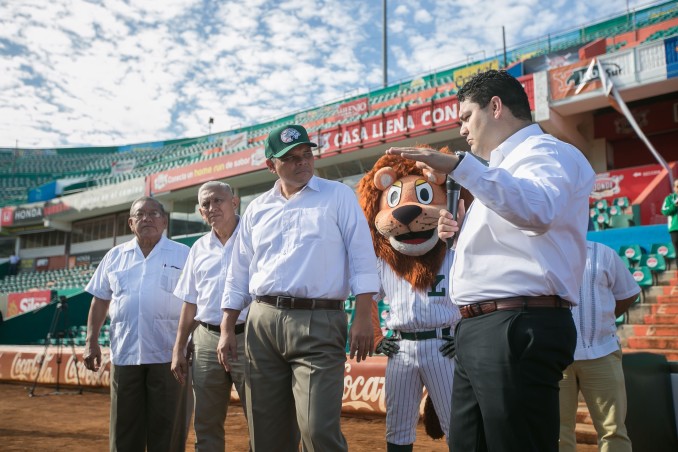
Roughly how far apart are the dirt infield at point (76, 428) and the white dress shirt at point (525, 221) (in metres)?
3.15

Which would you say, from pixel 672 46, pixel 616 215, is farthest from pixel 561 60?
pixel 616 215

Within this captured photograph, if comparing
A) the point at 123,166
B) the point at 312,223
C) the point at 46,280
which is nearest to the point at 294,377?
the point at 312,223

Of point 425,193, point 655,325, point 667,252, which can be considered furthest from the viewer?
point 667,252

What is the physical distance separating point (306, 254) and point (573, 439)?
79.1 inches

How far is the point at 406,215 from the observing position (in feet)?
10.3

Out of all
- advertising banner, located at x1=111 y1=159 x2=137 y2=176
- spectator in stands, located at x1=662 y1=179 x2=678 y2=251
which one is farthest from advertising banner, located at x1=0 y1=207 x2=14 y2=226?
spectator in stands, located at x1=662 y1=179 x2=678 y2=251

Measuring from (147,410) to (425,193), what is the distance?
2.28 metres

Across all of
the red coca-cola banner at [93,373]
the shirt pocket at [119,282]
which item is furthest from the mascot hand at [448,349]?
the red coca-cola banner at [93,373]

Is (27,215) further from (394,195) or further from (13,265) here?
(394,195)

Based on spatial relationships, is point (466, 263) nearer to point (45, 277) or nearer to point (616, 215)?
point (616, 215)

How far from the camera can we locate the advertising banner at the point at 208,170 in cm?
1823

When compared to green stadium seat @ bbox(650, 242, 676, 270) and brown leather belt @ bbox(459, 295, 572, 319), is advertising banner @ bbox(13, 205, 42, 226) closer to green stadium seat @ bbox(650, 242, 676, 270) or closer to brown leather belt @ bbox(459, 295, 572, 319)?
green stadium seat @ bbox(650, 242, 676, 270)

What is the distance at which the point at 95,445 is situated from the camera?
4.62m

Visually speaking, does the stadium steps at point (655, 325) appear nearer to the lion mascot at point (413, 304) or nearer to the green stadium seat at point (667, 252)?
the green stadium seat at point (667, 252)
